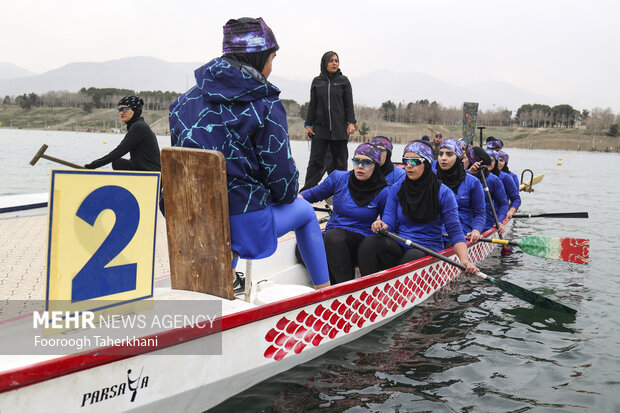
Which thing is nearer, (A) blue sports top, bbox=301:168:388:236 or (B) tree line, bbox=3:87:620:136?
(A) blue sports top, bbox=301:168:388:236

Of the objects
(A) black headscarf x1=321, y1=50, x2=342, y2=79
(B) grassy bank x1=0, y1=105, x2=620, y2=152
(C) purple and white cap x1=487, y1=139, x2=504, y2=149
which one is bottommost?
(C) purple and white cap x1=487, y1=139, x2=504, y2=149

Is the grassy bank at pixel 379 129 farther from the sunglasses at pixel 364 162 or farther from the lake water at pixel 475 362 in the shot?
the sunglasses at pixel 364 162

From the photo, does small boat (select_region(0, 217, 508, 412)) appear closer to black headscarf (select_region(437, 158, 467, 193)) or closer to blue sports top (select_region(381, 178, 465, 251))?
blue sports top (select_region(381, 178, 465, 251))

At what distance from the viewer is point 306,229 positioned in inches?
155

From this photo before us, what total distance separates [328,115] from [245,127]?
548 cm

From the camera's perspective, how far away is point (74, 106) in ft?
545

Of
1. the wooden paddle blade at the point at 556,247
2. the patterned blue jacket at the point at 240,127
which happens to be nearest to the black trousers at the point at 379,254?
the wooden paddle blade at the point at 556,247

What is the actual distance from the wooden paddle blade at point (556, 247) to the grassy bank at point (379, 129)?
310 ft

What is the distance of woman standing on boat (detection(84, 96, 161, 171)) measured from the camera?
740 centimetres

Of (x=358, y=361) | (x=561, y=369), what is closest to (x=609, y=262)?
(x=561, y=369)

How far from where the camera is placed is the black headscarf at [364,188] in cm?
558

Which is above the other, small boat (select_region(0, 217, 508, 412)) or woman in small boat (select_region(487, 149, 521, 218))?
woman in small boat (select_region(487, 149, 521, 218))

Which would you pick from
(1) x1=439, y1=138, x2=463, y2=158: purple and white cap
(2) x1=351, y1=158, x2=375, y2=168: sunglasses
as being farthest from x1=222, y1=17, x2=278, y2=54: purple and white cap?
(1) x1=439, y1=138, x2=463, y2=158: purple and white cap

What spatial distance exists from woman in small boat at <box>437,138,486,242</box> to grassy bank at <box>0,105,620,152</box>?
93771 mm
